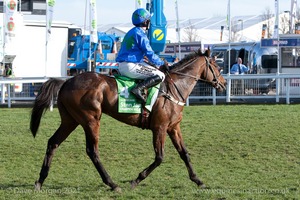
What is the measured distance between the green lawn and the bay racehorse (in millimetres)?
406

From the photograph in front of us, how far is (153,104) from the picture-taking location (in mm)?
9602

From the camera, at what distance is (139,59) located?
31.9ft

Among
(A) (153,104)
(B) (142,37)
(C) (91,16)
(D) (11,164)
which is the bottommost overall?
(D) (11,164)

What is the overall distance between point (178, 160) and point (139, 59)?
9.63 feet

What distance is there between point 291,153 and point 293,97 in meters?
9.23

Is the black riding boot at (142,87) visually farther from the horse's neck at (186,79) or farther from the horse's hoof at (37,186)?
the horse's hoof at (37,186)

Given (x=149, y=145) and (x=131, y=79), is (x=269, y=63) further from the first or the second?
(x=131, y=79)

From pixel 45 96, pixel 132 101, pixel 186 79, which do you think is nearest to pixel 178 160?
pixel 186 79

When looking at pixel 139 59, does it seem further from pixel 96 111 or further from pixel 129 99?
pixel 96 111

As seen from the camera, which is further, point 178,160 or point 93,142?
point 178,160

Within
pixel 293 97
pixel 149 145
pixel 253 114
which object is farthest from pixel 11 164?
pixel 293 97

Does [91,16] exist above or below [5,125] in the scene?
above

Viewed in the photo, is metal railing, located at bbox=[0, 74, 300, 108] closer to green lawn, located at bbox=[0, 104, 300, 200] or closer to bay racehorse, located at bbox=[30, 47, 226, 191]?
green lawn, located at bbox=[0, 104, 300, 200]

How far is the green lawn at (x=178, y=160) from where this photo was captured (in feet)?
29.6
